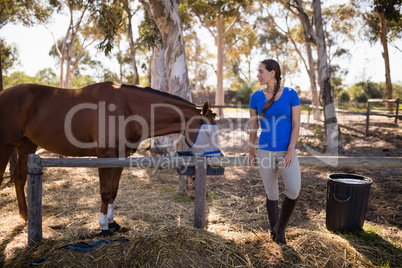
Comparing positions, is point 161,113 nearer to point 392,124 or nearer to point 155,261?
point 155,261

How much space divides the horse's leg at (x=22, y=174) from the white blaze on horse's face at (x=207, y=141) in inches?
106

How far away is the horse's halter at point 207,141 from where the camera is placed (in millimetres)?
3133

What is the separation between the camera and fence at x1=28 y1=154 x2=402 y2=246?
3.06 m

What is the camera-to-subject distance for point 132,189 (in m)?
5.88

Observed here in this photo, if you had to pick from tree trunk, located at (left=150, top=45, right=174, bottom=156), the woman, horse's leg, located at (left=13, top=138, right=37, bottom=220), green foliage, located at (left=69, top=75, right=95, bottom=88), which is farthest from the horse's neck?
green foliage, located at (left=69, top=75, right=95, bottom=88)

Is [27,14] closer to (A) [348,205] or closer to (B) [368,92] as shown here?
(A) [348,205]

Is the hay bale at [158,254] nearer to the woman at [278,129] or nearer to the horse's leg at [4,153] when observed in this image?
the woman at [278,129]

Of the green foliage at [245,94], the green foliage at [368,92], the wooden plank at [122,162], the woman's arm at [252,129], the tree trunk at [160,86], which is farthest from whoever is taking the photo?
the green foliage at [368,92]

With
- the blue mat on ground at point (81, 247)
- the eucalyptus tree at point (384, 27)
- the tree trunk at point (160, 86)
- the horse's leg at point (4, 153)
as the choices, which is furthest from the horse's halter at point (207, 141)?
the eucalyptus tree at point (384, 27)

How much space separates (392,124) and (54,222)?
14447mm

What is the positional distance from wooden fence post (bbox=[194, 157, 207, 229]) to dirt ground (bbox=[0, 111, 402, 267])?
1.31 ft

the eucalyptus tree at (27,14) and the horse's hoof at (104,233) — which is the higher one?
the eucalyptus tree at (27,14)

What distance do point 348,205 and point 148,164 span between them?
2.41m

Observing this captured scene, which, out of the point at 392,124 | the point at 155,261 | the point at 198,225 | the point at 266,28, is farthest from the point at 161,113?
the point at 266,28
